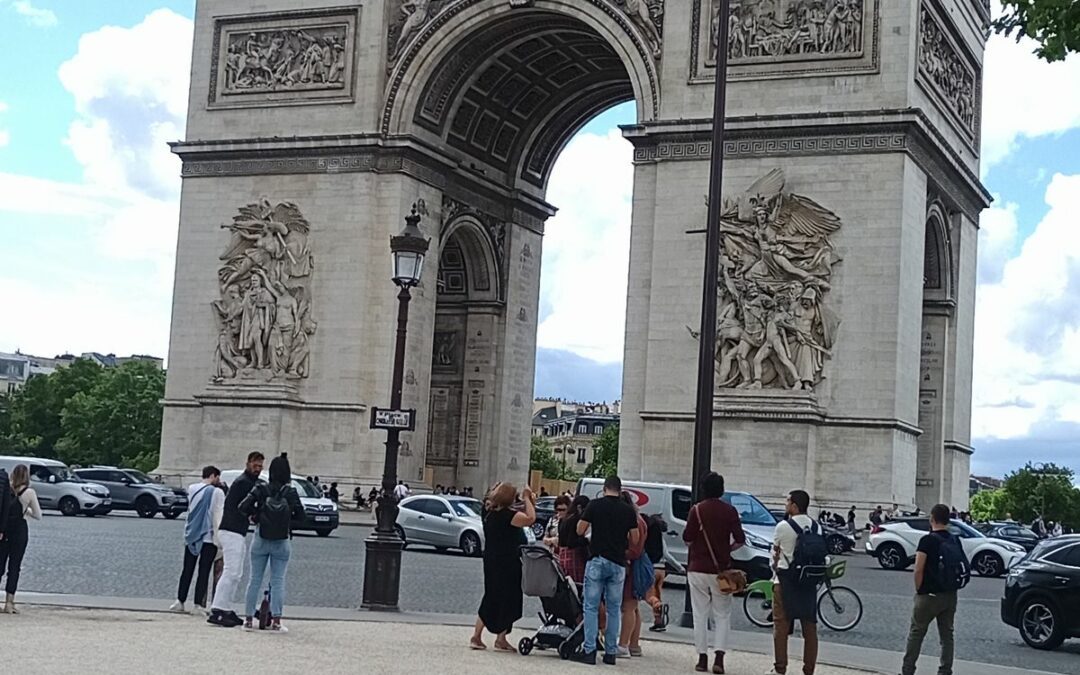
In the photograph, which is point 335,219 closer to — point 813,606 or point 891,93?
point 891,93

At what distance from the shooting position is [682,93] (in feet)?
129

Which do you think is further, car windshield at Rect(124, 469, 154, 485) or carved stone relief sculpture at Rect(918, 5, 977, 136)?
car windshield at Rect(124, 469, 154, 485)

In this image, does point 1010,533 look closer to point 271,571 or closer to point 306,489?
point 306,489

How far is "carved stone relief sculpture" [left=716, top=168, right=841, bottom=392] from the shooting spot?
37.2 metres

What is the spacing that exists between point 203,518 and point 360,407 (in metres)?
24.1

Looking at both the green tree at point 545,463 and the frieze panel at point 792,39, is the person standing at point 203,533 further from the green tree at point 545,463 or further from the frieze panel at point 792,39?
the green tree at point 545,463

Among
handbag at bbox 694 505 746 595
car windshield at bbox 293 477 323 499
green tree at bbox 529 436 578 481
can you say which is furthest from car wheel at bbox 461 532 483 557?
green tree at bbox 529 436 578 481

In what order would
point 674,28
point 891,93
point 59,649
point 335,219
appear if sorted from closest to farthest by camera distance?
point 59,649 < point 891,93 < point 674,28 < point 335,219

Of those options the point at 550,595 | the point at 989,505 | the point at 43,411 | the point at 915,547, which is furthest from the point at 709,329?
the point at 989,505

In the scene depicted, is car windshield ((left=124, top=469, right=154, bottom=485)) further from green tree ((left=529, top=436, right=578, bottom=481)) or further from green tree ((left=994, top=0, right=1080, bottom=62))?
green tree ((left=529, top=436, right=578, bottom=481))

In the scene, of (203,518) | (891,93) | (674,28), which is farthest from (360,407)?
(203,518)

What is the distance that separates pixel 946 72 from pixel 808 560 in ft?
97.1

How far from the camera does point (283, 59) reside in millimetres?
44094

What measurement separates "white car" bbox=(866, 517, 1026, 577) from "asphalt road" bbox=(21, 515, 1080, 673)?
422mm
